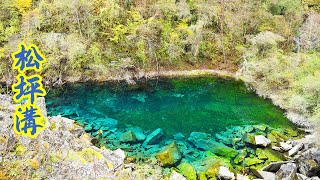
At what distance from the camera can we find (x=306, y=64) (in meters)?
22.0

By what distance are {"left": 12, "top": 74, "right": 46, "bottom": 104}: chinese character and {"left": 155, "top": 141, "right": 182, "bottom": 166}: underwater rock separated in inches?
320

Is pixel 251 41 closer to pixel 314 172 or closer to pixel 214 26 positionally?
pixel 214 26

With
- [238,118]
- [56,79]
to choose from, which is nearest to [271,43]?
[238,118]

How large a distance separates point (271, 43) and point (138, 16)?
39.7ft

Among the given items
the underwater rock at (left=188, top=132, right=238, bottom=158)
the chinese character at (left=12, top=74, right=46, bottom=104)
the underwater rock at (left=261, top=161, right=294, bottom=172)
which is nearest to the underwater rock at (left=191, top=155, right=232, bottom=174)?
the underwater rock at (left=188, top=132, right=238, bottom=158)

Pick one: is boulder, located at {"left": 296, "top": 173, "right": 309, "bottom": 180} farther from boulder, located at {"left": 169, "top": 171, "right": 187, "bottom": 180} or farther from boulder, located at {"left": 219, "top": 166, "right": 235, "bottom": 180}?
boulder, located at {"left": 169, "top": 171, "right": 187, "bottom": 180}

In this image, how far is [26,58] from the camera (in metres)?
9.34

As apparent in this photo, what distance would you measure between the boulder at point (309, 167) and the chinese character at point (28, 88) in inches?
475

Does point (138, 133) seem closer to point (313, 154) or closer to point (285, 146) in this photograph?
point (285, 146)

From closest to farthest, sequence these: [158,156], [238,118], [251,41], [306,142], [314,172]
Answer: [314,172] → [158,156] → [306,142] → [238,118] → [251,41]

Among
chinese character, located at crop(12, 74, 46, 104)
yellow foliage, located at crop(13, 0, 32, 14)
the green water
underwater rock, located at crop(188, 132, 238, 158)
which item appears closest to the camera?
chinese character, located at crop(12, 74, 46, 104)

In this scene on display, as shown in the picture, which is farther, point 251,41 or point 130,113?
point 251,41

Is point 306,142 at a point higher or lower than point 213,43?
lower

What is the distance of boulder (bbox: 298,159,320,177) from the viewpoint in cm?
1348
